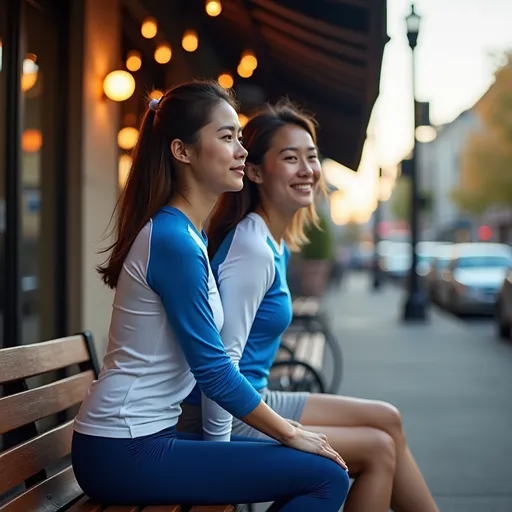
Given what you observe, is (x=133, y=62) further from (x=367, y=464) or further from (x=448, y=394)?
(x=367, y=464)

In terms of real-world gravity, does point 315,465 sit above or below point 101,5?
below

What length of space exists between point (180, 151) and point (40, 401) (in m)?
0.98

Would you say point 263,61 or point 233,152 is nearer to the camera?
point 233,152

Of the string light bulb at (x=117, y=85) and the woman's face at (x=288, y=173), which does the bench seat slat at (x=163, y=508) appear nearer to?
the woman's face at (x=288, y=173)

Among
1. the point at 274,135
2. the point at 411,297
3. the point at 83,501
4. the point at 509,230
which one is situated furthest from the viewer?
the point at 509,230

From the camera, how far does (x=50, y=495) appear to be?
9.10 feet

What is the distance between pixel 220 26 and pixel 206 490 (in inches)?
290

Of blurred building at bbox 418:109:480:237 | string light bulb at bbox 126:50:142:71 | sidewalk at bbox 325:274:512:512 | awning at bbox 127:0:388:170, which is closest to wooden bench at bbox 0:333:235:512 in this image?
sidewalk at bbox 325:274:512:512

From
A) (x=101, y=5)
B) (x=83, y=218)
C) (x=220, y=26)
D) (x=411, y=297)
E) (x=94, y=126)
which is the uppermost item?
(x=220, y=26)

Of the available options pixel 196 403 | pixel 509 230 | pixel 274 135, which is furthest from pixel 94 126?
pixel 509 230

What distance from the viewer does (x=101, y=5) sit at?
19.0 ft

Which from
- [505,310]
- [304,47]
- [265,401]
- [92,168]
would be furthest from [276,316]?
[505,310]

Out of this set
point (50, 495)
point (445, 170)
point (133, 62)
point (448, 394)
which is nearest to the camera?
point (50, 495)

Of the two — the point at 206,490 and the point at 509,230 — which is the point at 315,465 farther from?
the point at 509,230
